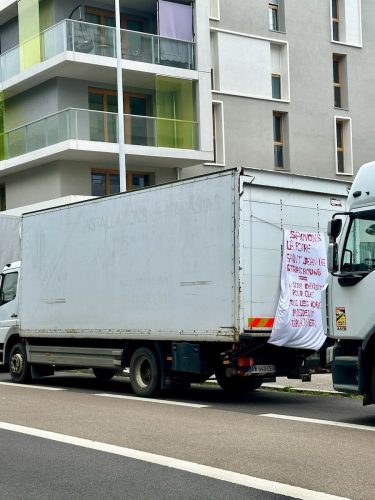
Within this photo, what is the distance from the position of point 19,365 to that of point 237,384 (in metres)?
5.02

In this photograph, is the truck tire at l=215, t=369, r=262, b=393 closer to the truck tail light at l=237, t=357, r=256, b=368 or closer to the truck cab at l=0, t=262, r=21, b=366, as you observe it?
the truck tail light at l=237, t=357, r=256, b=368

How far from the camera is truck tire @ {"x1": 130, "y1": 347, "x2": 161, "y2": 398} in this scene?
1455 cm

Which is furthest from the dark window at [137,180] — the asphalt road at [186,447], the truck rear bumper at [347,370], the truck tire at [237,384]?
the truck rear bumper at [347,370]

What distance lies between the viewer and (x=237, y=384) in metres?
15.9

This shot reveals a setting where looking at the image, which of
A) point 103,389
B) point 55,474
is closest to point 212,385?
point 103,389

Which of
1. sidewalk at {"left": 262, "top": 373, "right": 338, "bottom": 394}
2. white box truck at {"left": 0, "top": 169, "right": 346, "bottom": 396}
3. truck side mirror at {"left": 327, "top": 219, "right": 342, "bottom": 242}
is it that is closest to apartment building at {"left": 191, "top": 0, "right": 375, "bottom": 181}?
sidewalk at {"left": 262, "top": 373, "right": 338, "bottom": 394}

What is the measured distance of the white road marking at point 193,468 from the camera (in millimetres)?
6863

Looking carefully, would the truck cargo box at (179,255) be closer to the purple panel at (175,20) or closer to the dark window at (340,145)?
the purple panel at (175,20)

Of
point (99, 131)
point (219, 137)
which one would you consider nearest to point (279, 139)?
point (219, 137)

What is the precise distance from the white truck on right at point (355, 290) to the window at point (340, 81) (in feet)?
95.3

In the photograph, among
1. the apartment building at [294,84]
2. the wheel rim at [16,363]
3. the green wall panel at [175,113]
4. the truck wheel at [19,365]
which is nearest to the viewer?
the truck wheel at [19,365]

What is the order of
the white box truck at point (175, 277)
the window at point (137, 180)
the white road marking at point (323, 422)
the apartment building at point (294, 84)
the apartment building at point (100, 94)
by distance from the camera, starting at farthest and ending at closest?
the apartment building at point (294, 84)
the window at point (137, 180)
the apartment building at point (100, 94)
the white box truck at point (175, 277)
the white road marking at point (323, 422)

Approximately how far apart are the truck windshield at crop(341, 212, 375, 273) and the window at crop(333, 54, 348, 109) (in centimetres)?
2911

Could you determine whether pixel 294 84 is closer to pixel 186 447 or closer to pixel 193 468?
pixel 186 447
